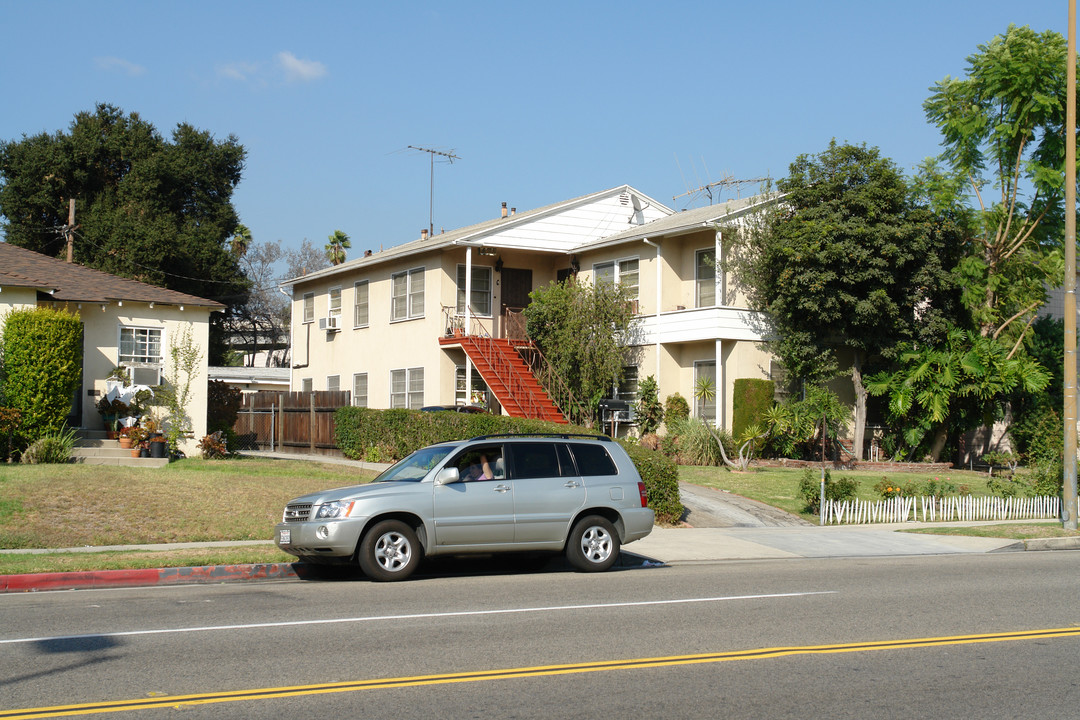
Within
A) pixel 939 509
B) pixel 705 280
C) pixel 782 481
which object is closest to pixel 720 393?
pixel 705 280

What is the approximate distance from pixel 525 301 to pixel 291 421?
8509 mm

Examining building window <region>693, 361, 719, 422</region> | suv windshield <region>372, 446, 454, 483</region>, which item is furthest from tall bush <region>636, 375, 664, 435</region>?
suv windshield <region>372, 446, 454, 483</region>

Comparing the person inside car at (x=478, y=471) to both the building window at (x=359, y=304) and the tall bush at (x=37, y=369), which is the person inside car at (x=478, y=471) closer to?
the tall bush at (x=37, y=369)

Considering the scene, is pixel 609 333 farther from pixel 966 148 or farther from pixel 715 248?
pixel 966 148

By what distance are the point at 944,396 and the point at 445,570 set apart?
60.0 ft

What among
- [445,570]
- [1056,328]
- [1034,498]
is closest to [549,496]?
[445,570]

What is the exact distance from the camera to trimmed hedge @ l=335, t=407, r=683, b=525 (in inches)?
698

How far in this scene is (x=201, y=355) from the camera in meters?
25.4

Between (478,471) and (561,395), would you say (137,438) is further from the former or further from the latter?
(478,471)

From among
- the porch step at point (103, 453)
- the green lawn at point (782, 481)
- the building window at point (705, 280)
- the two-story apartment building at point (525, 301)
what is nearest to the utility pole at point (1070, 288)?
the green lawn at point (782, 481)

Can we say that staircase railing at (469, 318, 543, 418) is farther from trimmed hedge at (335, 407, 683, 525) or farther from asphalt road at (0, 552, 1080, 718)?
asphalt road at (0, 552, 1080, 718)

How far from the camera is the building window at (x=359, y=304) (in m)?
35.9

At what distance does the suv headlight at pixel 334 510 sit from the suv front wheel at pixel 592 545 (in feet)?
9.43

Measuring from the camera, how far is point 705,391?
28.3 metres
